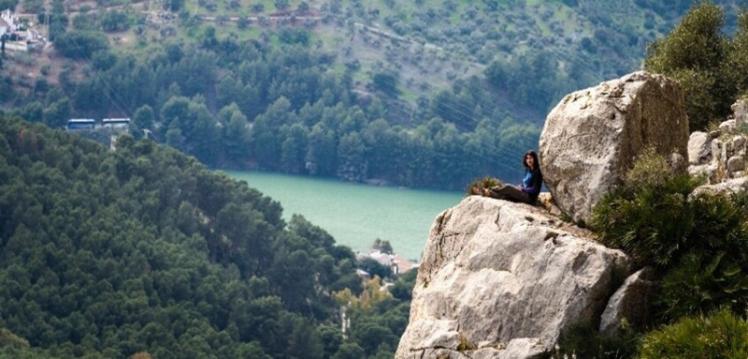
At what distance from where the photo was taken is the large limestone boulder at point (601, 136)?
24609mm

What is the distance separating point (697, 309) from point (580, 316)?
4.41 feet

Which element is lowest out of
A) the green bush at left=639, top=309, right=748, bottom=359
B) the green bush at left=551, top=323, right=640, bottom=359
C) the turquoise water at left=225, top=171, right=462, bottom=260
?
the turquoise water at left=225, top=171, right=462, bottom=260

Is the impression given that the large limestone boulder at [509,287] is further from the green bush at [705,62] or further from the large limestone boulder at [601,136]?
the green bush at [705,62]

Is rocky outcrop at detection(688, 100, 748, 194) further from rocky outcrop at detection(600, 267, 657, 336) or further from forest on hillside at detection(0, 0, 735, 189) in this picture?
forest on hillside at detection(0, 0, 735, 189)

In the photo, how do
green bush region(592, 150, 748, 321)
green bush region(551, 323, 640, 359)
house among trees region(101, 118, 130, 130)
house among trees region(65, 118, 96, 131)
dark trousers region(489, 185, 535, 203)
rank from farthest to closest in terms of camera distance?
house among trees region(101, 118, 130, 130) → house among trees region(65, 118, 96, 131) → dark trousers region(489, 185, 535, 203) → green bush region(592, 150, 748, 321) → green bush region(551, 323, 640, 359)

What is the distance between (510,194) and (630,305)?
2962 millimetres

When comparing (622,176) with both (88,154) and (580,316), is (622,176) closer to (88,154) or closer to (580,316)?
(580,316)

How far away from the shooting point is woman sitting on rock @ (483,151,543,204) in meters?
25.6

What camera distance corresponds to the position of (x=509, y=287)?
2369cm

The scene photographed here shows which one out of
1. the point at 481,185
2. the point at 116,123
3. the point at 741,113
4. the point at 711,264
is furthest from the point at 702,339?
the point at 116,123

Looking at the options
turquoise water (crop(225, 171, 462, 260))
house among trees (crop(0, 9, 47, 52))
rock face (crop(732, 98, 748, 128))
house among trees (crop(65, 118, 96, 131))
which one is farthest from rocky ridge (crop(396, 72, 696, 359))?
house among trees (crop(0, 9, 47, 52))

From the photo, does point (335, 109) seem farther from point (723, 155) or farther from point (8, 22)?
point (723, 155)

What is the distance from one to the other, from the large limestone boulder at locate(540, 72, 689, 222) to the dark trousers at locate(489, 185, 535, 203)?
1.27 ft

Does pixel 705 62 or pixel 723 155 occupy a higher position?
pixel 705 62
